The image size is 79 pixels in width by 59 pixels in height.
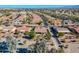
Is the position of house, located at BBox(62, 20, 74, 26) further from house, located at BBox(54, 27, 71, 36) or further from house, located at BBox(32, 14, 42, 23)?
house, located at BBox(32, 14, 42, 23)

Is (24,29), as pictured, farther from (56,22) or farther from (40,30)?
(56,22)

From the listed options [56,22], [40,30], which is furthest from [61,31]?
[40,30]

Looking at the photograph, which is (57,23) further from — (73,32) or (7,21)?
(7,21)

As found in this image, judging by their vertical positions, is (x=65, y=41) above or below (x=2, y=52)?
above

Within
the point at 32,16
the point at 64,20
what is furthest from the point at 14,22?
the point at 64,20

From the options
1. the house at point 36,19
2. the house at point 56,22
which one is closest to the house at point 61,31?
the house at point 56,22

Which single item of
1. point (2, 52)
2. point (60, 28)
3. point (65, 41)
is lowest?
point (2, 52)

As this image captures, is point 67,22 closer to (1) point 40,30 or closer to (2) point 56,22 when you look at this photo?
(2) point 56,22

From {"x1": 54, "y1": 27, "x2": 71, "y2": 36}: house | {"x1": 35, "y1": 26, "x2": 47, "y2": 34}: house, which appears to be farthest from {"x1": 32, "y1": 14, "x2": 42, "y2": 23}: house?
{"x1": 54, "y1": 27, "x2": 71, "y2": 36}: house

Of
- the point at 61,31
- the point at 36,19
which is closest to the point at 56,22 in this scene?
the point at 61,31

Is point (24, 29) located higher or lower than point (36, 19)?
lower

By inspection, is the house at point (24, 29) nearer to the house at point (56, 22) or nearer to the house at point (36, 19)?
the house at point (36, 19)
